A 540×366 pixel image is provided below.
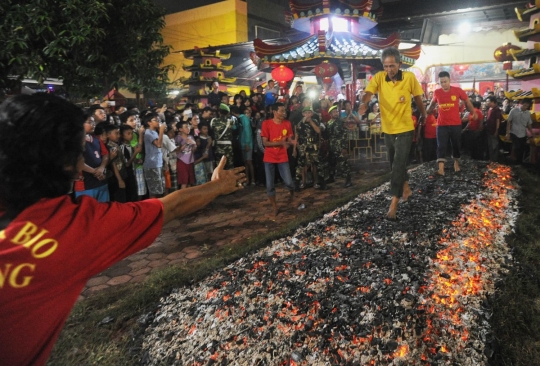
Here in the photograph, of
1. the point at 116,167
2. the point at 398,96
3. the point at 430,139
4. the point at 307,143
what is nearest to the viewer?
the point at 398,96

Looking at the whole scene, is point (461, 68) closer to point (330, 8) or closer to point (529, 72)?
point (330, 8)

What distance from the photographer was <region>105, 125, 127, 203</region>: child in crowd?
6.54 metres

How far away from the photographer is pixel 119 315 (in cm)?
380

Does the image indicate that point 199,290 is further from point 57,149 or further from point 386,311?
point 57,149

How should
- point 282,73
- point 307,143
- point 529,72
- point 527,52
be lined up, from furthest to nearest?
point 282,73 < point 527,52 < point 529,72 < point 307,143

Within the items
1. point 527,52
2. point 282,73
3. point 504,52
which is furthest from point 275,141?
point 504,52

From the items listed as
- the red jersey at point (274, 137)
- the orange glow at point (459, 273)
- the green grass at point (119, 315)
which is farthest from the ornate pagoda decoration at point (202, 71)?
the orange glow at point (459, 273)

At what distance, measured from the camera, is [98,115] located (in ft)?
22.7

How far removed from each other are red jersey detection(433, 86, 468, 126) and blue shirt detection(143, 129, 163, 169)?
576cm

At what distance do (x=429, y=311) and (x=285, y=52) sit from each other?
13246 millimetres

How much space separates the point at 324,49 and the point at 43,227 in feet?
45.3

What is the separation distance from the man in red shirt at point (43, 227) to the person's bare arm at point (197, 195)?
0.28 metres

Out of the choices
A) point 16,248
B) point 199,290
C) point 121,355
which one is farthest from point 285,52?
point 16,248

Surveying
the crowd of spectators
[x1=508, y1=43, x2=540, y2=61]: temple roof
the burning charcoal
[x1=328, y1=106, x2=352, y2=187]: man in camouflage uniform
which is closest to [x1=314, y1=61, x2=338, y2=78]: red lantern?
the crowd of spectators
